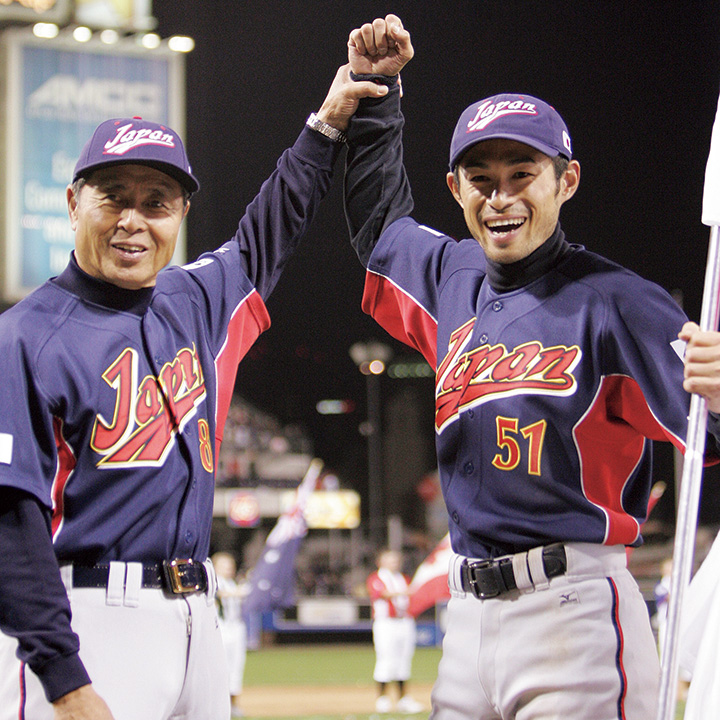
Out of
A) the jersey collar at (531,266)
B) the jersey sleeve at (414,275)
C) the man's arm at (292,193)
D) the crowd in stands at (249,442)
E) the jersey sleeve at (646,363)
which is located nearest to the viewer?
the jersey sleeve at (646,363)

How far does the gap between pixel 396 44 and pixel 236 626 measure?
31.4 ft

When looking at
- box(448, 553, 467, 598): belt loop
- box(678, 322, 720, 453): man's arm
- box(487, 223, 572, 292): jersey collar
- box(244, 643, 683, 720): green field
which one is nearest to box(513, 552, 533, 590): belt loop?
box(448, 553, 467, 598): belt loop

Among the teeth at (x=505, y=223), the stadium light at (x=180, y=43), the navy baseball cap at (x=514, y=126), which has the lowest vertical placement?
the teeth at (x=505, y=223)

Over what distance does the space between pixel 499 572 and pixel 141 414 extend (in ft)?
3.28

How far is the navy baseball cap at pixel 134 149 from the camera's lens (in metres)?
2.59

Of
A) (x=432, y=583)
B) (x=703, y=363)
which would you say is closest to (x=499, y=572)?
(x=703, y=363)

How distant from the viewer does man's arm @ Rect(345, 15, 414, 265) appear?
3.23 meters

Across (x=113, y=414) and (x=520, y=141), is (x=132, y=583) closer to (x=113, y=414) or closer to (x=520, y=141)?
(x=113, y=414)

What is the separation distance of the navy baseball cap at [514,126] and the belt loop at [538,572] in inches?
41.1

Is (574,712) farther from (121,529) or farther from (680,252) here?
(680,252)

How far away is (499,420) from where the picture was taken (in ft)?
8.39

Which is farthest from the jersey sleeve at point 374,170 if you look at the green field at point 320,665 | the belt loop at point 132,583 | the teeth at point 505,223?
the green field at point 320,665

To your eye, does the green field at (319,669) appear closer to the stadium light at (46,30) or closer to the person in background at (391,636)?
the person in background at (391,636)

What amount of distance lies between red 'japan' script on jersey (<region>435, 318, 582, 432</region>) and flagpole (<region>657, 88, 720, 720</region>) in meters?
0.44
